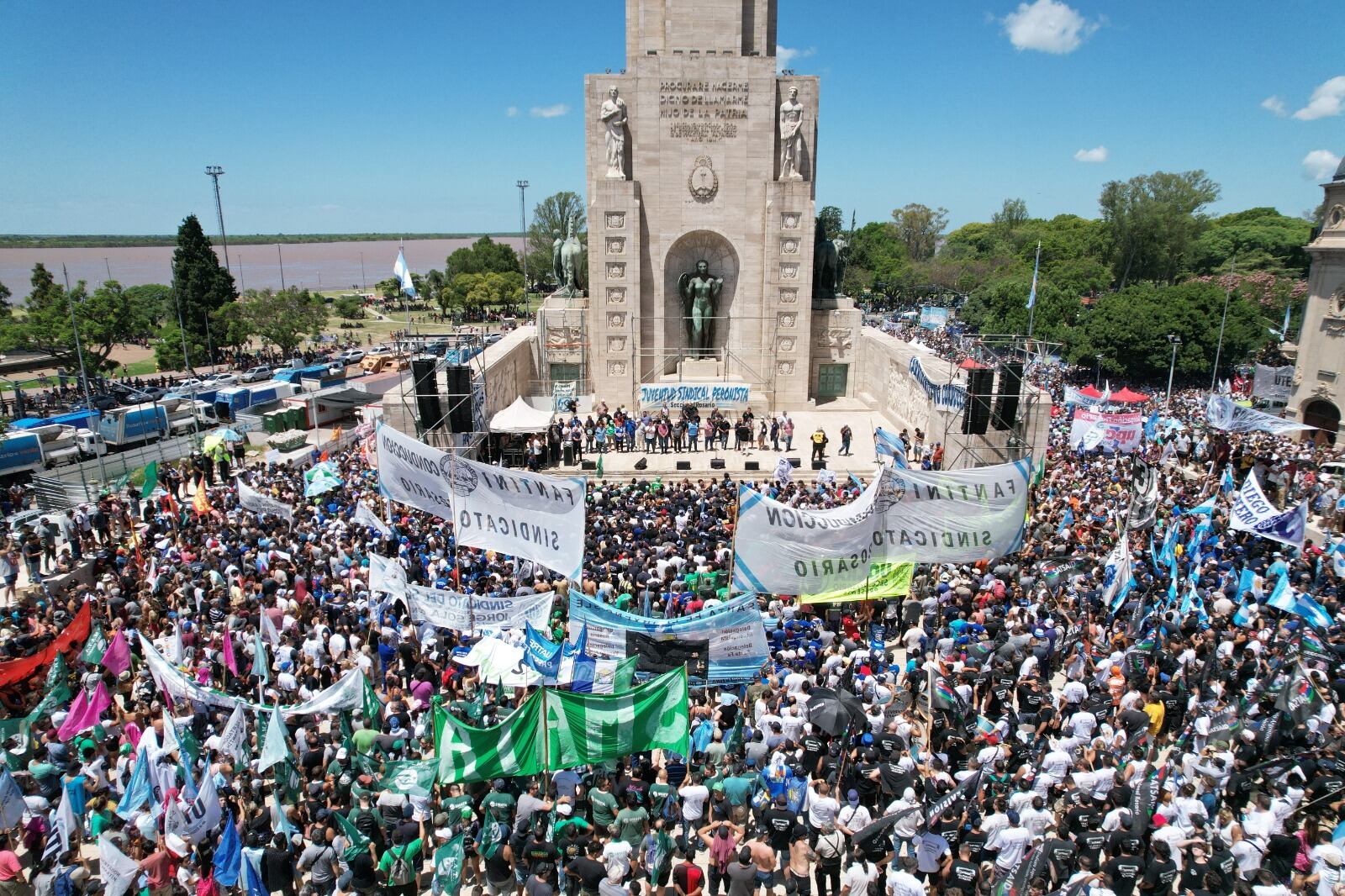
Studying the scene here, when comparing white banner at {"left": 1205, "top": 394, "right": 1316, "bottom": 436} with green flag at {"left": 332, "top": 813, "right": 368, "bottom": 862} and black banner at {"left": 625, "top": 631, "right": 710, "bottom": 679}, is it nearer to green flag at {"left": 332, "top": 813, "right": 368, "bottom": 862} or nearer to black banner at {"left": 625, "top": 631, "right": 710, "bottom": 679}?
black banner at {"left": 625, "top": 631, "right": 710, "bottom": 679}

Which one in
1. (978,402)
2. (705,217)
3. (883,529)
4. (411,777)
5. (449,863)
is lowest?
(449,863)

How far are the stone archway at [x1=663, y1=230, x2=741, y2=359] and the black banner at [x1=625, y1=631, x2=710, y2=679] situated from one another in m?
23.0

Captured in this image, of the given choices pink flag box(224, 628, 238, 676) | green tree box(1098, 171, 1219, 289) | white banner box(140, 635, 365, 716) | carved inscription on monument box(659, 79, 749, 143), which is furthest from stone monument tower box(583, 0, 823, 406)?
green tree box(1098, 171, 1219, 289)

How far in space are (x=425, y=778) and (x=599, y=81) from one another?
27385 mm

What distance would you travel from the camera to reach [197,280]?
58.1m

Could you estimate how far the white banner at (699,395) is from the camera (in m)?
29.5

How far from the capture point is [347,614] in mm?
13898

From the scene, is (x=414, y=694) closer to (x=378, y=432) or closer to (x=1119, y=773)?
(x=378, y=432)

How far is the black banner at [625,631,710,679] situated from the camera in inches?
445

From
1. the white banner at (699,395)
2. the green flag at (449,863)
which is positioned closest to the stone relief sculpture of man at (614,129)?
the white banner at (699,395)

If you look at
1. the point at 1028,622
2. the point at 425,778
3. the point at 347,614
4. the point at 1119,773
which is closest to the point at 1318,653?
the point at 1028,622

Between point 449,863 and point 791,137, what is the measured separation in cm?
2794

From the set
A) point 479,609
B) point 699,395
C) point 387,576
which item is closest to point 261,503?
point 387,576

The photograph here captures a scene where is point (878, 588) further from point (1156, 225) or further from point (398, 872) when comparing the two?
point (1156, 225)
